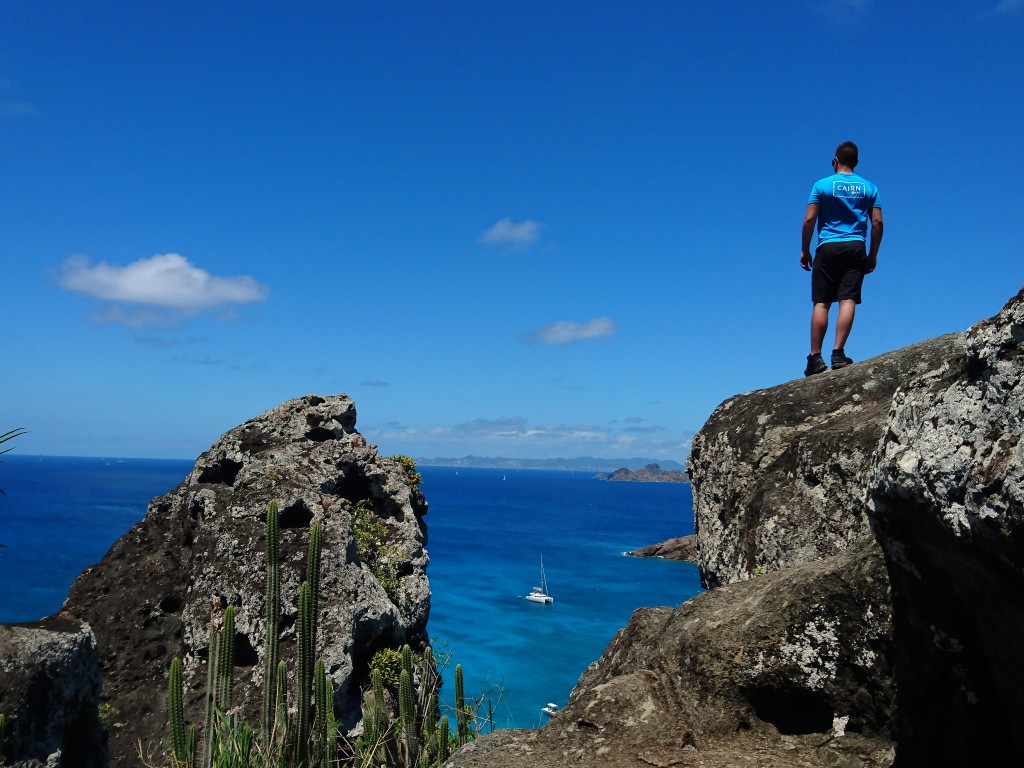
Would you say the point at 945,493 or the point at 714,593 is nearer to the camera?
the point at 945,493

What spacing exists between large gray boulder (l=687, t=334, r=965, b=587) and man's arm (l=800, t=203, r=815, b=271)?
1584mm

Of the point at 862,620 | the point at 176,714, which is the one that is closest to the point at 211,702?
the point at 176,714

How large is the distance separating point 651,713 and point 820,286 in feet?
20.2

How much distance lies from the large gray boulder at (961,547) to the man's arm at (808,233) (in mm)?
6045

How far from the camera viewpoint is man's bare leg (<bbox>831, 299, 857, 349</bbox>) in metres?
9.13

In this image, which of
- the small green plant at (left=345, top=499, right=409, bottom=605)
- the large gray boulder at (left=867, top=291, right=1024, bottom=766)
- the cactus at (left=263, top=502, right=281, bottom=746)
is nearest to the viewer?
the large gray boulder at (left=867, top=291, right=1024, bottom=766)

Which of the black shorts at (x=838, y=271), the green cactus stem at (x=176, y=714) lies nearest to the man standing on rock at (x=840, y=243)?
the black shorts at (x=838, y=271)

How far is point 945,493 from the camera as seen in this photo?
10.0ft

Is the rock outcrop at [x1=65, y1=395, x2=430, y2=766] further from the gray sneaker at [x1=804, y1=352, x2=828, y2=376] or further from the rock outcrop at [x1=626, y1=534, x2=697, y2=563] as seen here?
the rock outcrop at [x1=626, y1=534, x2=697, y2=563]

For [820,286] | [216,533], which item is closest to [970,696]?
[820,286]

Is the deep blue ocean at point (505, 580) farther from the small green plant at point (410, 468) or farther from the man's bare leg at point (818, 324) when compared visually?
the man's bare leg at point (818, 324)

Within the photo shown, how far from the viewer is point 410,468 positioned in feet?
48.6

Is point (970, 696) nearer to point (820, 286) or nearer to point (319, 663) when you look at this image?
point (319, 663)

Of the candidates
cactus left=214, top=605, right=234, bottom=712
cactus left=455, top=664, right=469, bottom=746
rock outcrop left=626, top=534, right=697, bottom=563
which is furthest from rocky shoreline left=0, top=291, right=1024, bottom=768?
rock outcrop left=626, top=534, right=697, bottom=563
